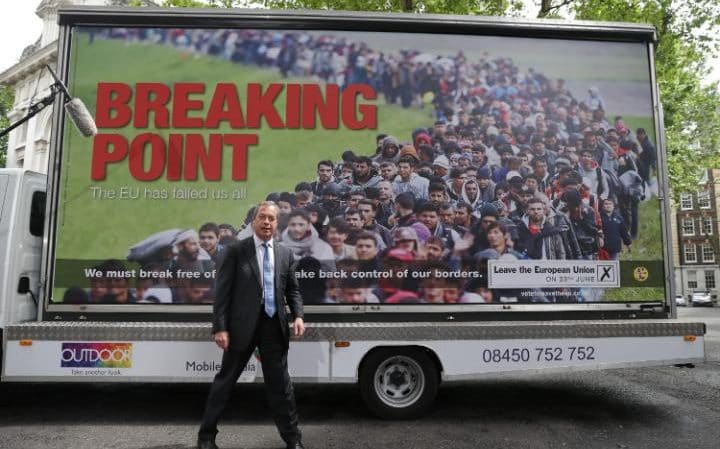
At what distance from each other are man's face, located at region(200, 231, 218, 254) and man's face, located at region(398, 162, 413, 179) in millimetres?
1772

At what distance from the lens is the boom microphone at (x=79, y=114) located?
445cm

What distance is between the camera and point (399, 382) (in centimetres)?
463

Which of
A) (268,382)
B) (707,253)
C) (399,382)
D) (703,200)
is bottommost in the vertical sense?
(399,382)

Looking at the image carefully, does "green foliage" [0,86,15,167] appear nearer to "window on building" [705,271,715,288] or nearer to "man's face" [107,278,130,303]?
"man's face" [107,278,130,303]

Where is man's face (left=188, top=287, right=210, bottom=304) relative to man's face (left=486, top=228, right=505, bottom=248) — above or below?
below

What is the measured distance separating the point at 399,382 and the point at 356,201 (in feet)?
5.74

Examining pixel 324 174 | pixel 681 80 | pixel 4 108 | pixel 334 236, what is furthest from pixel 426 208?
pixel 4 108

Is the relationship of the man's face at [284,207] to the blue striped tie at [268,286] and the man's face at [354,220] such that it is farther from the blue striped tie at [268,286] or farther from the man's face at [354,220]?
the blue striped tie at [268,286]

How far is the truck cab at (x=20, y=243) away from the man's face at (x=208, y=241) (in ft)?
5.62

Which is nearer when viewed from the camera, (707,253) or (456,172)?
(456,172)

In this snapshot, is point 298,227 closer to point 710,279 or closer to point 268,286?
point 268,286

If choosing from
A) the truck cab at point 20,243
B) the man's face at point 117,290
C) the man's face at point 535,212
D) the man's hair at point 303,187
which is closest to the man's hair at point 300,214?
the man's hair at point 303,187

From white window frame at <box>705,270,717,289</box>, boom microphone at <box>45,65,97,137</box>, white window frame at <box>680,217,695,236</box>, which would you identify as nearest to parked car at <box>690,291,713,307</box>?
white window frame at <box>705,270,717,289</box>

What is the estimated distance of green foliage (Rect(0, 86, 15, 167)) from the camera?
1125 inches
